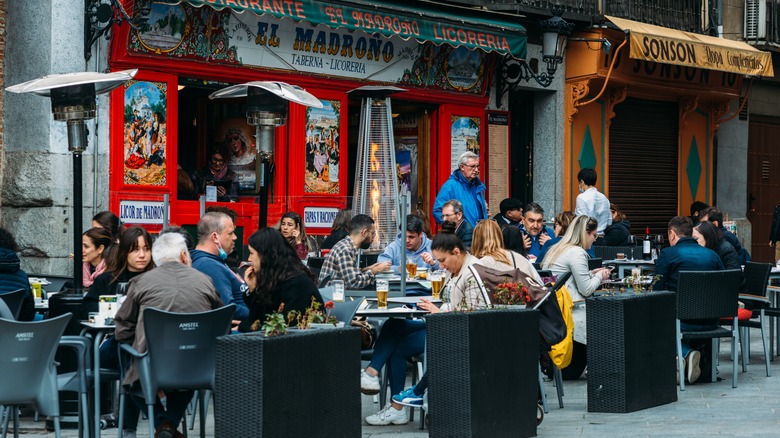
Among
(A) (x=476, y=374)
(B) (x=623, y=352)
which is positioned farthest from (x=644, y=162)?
(A) (x=476, y=374)

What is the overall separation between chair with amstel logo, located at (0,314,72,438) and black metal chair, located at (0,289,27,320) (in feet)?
4.96

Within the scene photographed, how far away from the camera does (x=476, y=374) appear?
326 inches

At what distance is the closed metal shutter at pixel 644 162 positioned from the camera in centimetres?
2328

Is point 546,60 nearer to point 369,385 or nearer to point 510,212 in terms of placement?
point 510,212

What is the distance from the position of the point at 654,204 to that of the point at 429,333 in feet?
54.3

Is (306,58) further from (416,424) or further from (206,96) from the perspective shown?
(416,424)

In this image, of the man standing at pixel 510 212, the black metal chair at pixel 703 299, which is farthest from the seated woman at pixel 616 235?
the black metal chair at pixel 703 299

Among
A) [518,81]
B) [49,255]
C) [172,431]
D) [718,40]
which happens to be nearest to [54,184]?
[49,255]

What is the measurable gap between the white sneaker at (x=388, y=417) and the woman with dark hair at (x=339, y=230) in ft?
15.6

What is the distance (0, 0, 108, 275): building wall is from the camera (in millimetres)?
14352

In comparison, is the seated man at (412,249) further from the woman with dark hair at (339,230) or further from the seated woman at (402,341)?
the seated woman at (402,341)

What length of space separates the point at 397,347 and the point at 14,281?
291cm

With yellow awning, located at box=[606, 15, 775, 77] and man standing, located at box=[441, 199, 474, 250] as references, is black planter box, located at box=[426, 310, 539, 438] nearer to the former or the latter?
man standing, located at box=[441, 199, 474, 250]

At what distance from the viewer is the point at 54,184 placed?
1434cm
